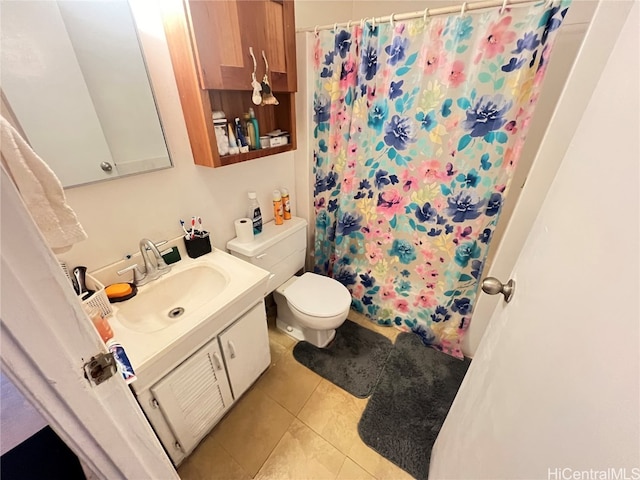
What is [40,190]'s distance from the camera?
503 mm

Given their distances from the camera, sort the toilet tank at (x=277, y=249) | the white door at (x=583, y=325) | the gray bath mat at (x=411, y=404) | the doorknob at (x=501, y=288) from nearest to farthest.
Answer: the white door at (x=583, y=325), the doorknob at (x=501, y=288), the gray bath mat at (x=411, y=404), the toilet tank at (x=277, y=249)

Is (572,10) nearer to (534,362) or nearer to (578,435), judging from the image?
(534,362)

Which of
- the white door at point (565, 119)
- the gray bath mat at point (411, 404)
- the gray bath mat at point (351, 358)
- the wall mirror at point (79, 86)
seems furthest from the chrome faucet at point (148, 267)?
the white door at point (565, 119)

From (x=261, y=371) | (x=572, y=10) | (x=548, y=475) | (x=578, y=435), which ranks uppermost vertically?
(x=572, y=10)

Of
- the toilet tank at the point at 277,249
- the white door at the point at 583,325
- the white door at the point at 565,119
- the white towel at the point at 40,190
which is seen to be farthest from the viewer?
the toilet tank at the point at 277,249

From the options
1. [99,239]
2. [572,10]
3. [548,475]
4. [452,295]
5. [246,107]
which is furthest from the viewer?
[452,295]

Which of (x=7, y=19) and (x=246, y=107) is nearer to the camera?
(x=7, y=19)

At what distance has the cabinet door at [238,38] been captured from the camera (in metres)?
0.91

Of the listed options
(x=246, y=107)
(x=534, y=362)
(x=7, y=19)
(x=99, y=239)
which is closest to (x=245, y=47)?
(x=246, y=107)

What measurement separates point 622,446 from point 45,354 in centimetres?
73

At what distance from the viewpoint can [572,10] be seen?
3.80 ft

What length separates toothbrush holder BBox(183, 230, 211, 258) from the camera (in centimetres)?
123

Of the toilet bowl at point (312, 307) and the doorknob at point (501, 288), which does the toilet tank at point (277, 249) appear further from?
the doorknob at point (501, 288)

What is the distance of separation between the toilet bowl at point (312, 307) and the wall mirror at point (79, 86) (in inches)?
38.9
